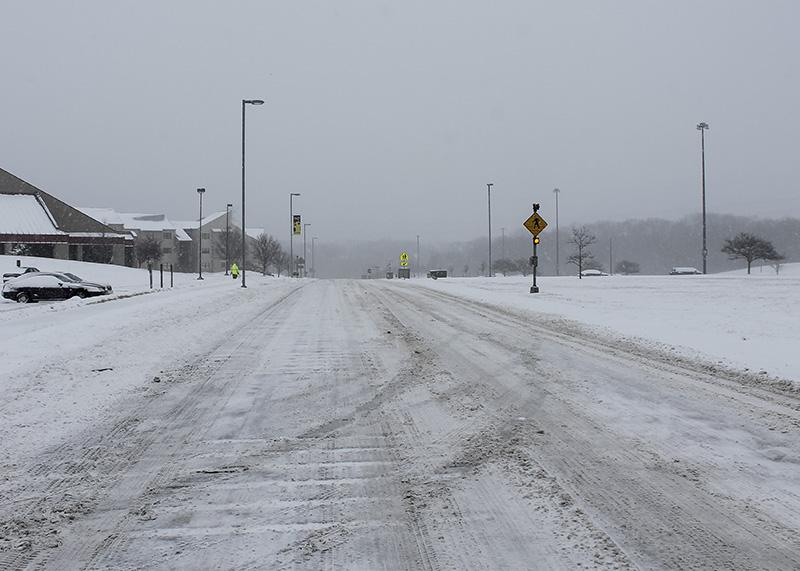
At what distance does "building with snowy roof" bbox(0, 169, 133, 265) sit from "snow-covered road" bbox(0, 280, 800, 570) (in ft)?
206

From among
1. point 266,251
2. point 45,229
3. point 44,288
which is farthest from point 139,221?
point 44,288

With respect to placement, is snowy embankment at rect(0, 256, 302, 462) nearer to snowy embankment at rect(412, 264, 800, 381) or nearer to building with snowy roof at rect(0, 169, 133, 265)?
snowy embankment at rect(412, 264, 800, 381)

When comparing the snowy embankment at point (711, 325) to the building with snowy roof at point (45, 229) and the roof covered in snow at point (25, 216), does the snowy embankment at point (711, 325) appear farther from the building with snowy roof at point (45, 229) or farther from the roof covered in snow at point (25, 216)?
the roof covered in snow at point (25, 216)

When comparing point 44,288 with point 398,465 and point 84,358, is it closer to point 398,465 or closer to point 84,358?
point 84,358

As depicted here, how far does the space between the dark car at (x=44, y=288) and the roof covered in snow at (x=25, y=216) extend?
1550 inches

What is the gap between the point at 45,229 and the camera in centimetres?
6481

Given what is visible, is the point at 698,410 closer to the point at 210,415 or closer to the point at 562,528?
the point at 562,528

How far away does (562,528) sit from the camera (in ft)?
12.4

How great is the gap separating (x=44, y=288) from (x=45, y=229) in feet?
133

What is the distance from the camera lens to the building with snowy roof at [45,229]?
6369 cm

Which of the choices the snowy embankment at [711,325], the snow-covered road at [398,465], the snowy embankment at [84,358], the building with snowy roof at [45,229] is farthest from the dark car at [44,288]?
the building with snowy roof at [45,229]

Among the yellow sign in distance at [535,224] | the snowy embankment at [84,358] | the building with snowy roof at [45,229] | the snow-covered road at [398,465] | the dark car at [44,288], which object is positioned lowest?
the snow-covered road at [398,465]

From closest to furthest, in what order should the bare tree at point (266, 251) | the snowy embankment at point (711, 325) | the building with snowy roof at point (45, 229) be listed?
the snowy embankment at point (711, 325)
the building with snowy roof at point (45, 229)
the bare tree at point (266, 251)

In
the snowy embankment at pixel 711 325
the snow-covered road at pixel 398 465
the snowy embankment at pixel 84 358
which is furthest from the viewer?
the snowy embankment at pixel 711 325
